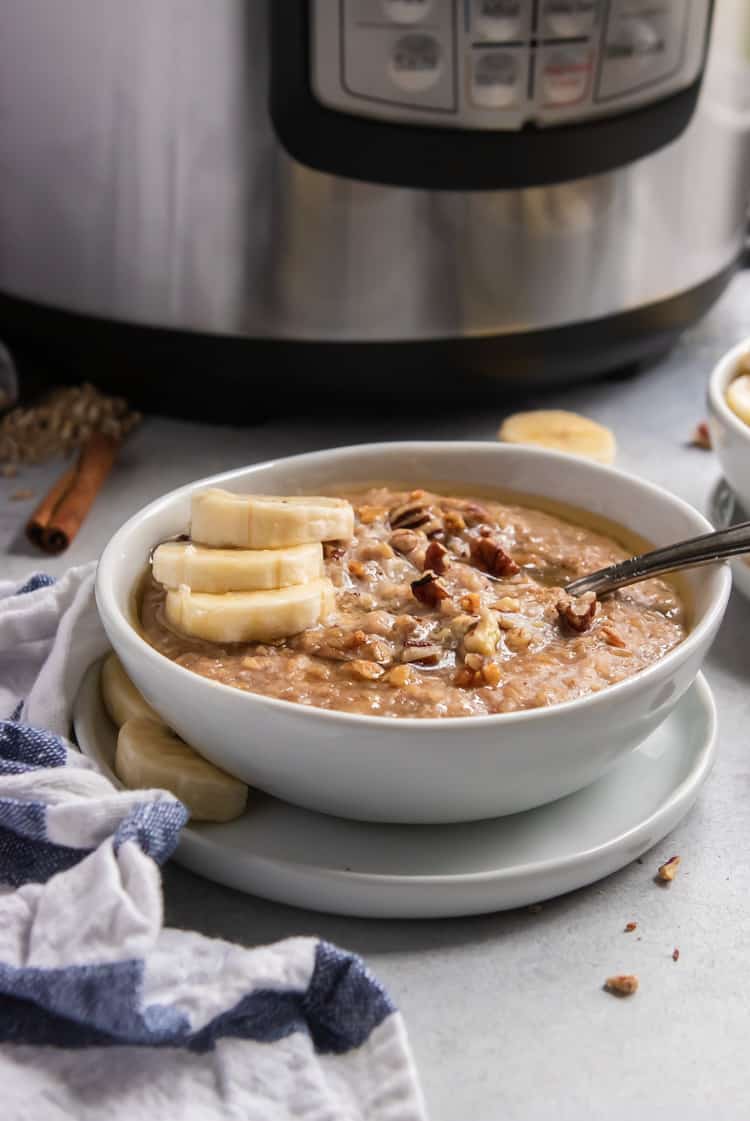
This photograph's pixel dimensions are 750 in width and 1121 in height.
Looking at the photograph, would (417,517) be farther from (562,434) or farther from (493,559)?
(562,434)

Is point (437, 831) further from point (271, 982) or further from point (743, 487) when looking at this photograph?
point (743, 487)

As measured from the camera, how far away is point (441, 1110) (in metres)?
0.81

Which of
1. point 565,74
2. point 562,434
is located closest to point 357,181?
point 565,74

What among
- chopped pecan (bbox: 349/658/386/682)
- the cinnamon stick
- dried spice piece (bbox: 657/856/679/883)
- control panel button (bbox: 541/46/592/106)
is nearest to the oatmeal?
chopped pecan (bbox: 349/658/386/682)

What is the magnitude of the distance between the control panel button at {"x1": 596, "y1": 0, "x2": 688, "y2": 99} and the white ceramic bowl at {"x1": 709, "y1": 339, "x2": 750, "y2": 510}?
0.33 meters

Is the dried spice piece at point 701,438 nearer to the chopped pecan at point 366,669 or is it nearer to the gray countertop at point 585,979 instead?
the gray countertop at point 585,979

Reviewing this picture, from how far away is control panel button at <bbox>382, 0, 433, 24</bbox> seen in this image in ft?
4.52

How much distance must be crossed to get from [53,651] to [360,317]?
578 mm

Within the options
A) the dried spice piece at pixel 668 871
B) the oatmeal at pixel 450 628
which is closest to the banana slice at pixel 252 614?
the oatmeal at pixel 450 628

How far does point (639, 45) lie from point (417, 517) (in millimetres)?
629

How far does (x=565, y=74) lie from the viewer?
1.46 metres

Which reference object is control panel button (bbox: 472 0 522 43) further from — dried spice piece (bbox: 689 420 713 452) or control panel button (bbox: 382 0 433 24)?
dried spice piece (bbox: 689 420 713 452)

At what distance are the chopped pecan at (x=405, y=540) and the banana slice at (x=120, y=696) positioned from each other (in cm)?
23

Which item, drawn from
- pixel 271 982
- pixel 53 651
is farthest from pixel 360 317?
pixel 271 982
